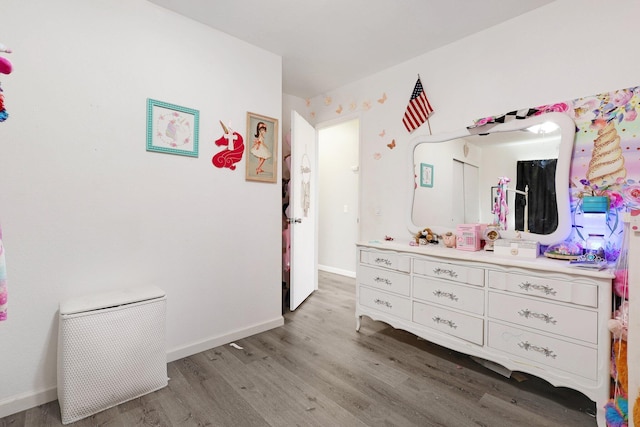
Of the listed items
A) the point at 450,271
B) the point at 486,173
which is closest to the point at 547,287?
the point at 450,271

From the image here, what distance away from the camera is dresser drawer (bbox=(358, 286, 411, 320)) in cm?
239

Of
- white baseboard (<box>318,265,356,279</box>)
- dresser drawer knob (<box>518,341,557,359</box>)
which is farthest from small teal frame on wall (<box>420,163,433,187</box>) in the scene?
white baseboard (<box>318,265,356,279</box>)

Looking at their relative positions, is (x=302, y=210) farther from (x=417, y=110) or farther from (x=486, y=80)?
(x=486, y=80)

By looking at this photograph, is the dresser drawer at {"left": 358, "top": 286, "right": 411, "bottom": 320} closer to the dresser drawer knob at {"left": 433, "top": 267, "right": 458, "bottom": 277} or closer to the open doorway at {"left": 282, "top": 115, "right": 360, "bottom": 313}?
the dresser drawer knob at {"left": 433, "top": 267, "right": 458, "bottom": 277}

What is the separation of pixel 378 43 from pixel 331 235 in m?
3.01

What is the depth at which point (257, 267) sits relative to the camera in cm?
273

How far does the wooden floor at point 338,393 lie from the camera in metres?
1.62

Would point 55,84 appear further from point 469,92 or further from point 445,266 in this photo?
point 469,92

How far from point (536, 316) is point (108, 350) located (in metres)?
2.40

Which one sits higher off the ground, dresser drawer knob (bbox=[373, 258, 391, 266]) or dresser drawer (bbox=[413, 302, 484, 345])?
dresser drawer knob (bbox=[373, 258, 391, 266])

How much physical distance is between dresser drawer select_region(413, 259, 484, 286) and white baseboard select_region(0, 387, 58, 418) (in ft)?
7.87

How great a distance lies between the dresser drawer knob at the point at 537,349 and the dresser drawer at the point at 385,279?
2.55 ft

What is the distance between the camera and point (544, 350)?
1.74 m

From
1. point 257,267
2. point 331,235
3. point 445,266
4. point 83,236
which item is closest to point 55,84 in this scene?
point 83,236
